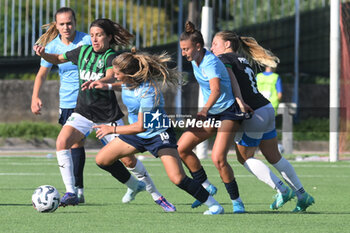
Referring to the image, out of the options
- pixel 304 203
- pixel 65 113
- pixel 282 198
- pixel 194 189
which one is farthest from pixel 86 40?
pixel 304 203

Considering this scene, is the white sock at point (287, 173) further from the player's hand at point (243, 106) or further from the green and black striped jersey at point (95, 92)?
the green and black striped jersey at point (95, 92)

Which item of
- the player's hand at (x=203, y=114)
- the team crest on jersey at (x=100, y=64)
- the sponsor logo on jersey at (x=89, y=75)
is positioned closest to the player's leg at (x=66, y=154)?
the sponsor logo on jersey at (x=89, y=75)

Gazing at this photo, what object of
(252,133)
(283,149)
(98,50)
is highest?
(98,50)

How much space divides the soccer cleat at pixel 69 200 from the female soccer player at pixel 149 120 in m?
0.82

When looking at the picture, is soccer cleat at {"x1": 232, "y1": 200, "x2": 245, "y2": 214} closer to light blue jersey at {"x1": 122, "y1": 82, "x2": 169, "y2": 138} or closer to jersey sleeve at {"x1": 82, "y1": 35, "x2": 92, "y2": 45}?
light blue jersey at {"x1": 122, "y1": 82, "x2": 169, "y2": 138}

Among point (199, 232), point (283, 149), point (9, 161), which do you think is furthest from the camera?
point (283, 149)

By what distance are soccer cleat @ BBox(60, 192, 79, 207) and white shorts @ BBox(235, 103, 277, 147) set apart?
1649mm

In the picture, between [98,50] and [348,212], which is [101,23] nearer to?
[98,50]

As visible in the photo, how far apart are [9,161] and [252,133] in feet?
28.4

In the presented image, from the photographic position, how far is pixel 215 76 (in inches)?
321

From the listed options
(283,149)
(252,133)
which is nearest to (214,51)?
(252,133)

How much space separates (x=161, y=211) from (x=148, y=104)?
1.13m

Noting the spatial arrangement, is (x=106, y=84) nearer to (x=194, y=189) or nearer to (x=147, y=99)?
(x=147, y=99)

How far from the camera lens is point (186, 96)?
22.3 meters
